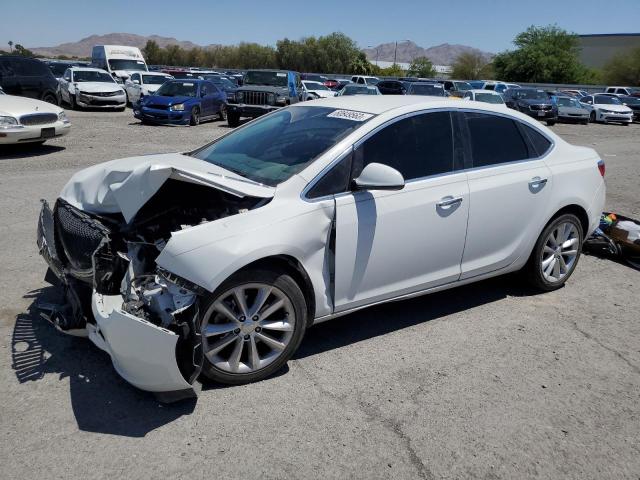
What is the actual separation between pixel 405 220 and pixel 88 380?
227 centimetres

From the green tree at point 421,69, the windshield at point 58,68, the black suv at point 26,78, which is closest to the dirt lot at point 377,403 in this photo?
the black suv at point 26,78

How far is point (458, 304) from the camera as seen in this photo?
16.0ft

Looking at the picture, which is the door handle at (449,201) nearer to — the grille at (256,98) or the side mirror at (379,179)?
the side mirror at (379,179)

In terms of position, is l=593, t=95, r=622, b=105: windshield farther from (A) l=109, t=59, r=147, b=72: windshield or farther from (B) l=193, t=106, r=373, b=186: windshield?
(B) l=193, t=106, r=373, b=186: windshield

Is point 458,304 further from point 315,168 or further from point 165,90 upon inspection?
point 165,90

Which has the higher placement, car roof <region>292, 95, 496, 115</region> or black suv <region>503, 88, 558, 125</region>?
car roof <region>292, 95, 496, 115</region>

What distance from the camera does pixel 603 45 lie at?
87.0 m

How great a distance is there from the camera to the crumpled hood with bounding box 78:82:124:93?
68.6ft

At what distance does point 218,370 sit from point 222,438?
46 cm

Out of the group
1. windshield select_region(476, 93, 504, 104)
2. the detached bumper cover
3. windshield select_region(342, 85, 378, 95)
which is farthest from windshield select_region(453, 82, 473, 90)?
the detached bumper cover

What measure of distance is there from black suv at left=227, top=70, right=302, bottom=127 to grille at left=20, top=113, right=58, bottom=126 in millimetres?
8079

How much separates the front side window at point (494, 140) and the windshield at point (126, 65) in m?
27.2

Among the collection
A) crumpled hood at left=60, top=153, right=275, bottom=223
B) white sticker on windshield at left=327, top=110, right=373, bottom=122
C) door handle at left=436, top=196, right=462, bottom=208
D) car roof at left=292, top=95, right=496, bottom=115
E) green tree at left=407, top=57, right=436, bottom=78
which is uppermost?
car roof at left=292, top=95, right=496, bottom=115

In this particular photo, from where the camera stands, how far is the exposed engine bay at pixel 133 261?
10.1 feet
